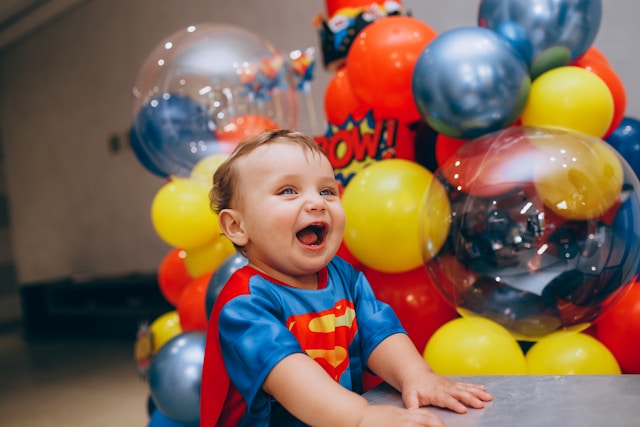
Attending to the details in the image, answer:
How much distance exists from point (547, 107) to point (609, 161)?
383 millimetres

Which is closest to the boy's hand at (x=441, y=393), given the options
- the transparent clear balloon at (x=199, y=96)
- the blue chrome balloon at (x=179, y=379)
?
the blue chrome balloon at (x=179, y=379)

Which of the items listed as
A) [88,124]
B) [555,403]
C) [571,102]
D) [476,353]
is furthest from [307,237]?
[88,124]

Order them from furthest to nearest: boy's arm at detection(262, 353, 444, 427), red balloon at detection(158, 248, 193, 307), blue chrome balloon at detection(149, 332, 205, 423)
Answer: red balloon at detection(158, 248, 193, 307), blue chrome balloon at detection(149, 332, 205, 423), boy's arm at detection(262, 353, 444, 427)

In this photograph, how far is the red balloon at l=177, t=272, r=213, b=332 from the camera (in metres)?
1.92

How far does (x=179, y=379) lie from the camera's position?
173cm

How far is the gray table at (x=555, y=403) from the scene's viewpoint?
64 cm

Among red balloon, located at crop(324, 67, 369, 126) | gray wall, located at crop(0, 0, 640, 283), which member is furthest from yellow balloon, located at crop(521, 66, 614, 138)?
gray wall, located at crop(0, 0, 640, 283)

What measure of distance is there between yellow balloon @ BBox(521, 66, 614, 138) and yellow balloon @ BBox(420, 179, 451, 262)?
0.37m

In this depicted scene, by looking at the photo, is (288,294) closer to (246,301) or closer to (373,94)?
(246,301)

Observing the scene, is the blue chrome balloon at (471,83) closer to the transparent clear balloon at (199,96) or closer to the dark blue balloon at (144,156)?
the transparent clear balloon at (199,96)

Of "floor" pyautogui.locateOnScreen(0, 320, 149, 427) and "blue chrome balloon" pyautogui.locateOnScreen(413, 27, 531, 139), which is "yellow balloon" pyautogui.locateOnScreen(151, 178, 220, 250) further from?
"floor" pyautogui.locateOnScreen(0, 320, 149, 427)

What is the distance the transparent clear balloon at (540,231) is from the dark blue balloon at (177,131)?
1007mm

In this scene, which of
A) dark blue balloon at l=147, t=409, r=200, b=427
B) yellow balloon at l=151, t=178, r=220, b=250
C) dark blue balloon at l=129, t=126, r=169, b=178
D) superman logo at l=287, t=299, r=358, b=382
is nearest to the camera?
superman logo at l=287, t=299, r=358, b=382

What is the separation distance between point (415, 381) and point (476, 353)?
0.61 m
